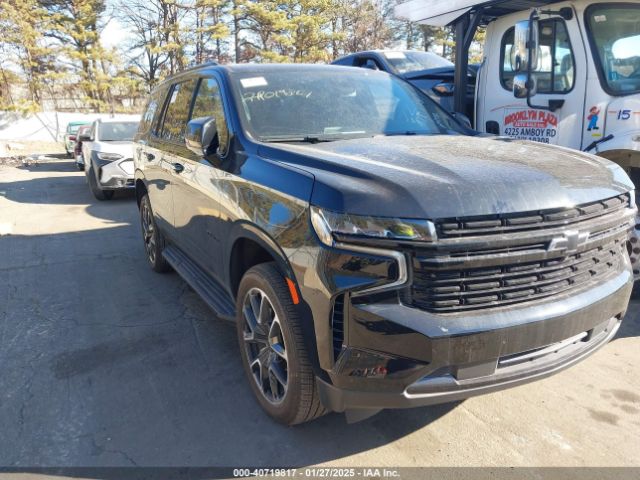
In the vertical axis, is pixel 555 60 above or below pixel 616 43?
below

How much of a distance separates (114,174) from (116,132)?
1.90 m

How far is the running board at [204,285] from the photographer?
3424 millimetres

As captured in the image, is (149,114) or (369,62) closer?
(149,114)

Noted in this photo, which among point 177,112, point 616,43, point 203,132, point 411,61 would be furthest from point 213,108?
point 411,61

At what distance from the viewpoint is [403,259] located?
215 cm

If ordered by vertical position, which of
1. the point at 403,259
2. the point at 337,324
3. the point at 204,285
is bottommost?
the point at 204,285

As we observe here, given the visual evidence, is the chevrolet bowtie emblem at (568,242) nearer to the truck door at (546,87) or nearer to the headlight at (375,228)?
the headlight at (375,228)

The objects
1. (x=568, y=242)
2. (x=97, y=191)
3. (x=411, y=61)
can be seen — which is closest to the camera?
(x=568, y=242)

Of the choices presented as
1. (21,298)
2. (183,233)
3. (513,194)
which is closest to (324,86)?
(183,233)

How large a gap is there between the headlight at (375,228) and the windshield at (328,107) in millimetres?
1195

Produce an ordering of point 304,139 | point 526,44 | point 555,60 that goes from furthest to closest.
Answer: point 555,60 → point 526,44 → point 304,139

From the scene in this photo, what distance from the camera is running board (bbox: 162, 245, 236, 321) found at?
11.2ft

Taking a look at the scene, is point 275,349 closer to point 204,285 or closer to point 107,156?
point 204,285

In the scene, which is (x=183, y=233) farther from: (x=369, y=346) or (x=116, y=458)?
(x=369, y=346)
